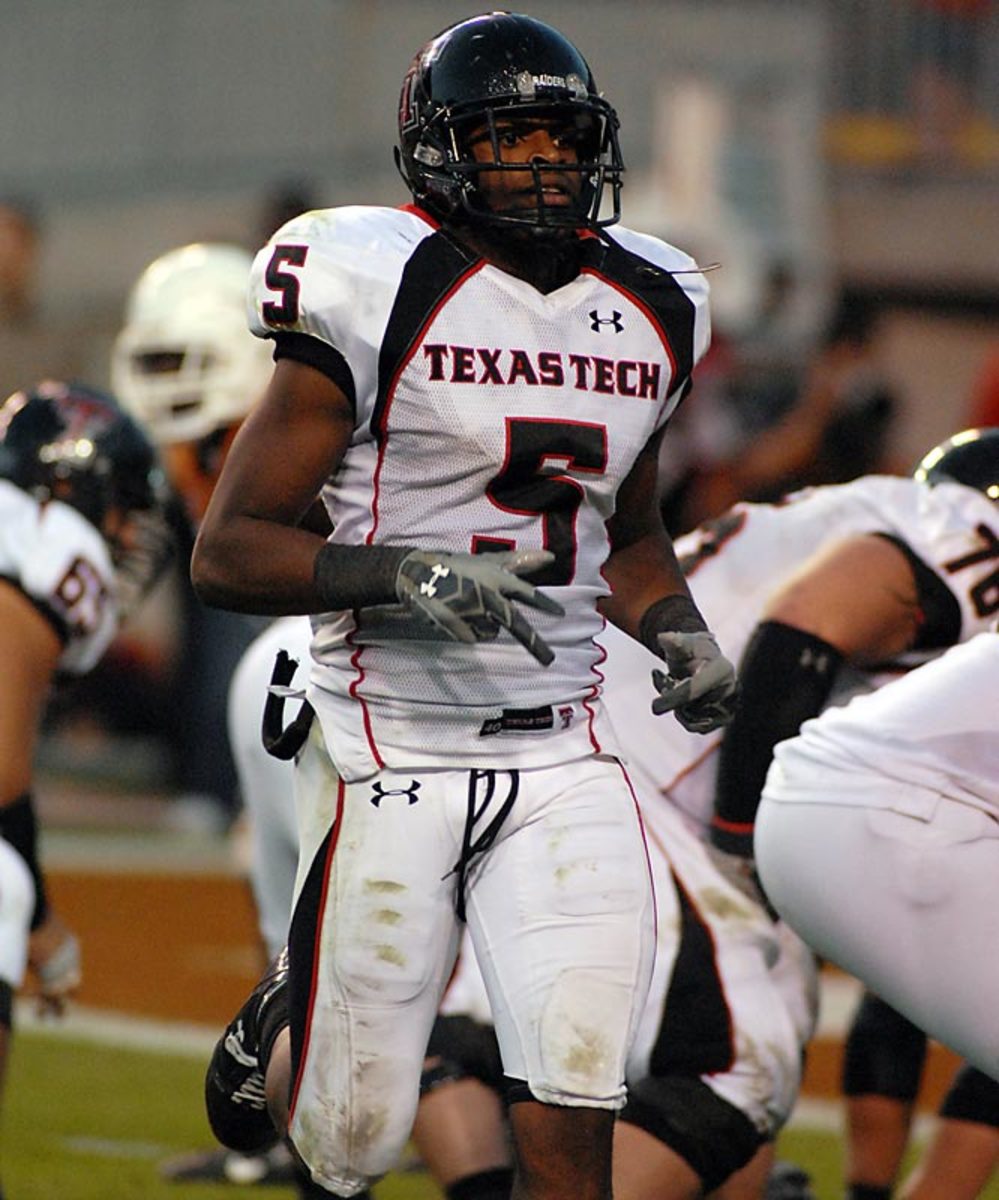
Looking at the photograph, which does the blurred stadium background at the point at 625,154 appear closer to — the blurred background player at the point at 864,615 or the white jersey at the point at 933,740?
the blurred background player at the point at 864,615

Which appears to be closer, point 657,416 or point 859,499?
point 657,416

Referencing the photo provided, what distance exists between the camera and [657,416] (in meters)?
3.24

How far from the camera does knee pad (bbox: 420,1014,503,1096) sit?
3934 mm

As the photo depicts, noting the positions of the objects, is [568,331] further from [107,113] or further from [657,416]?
[107,113]

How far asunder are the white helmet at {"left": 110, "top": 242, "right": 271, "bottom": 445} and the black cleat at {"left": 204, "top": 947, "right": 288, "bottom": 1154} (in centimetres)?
162

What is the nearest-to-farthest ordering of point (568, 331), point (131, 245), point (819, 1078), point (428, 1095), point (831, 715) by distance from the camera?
point (568, 331), point (831, 715), point (428, 1095), point (819, 1078), point (131, 245)

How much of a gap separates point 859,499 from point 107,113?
9218 millimetres

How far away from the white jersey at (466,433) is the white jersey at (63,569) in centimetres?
95

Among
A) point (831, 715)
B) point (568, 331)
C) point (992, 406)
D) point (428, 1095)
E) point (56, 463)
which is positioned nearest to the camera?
point (568, 331)

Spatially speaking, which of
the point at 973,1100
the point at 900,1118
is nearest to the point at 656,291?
the point at 973,1100

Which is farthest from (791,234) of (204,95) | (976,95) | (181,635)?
(181,635)

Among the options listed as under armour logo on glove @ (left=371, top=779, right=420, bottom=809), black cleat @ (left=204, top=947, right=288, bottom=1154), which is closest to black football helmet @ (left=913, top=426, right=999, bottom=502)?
under armour logo on glove @ (left=371, top=779, right=420, bottom=809)

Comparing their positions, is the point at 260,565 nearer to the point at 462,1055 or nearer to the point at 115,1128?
the point at 462,1055

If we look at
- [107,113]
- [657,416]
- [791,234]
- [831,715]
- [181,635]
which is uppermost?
[657,416]
